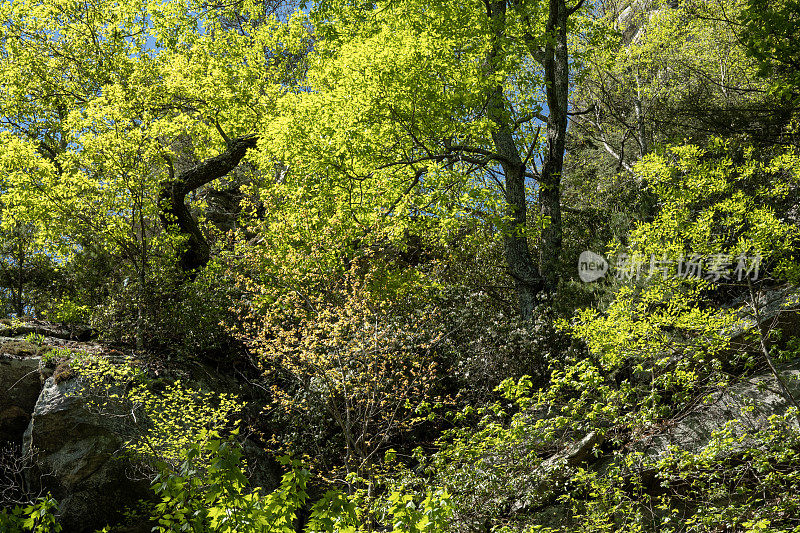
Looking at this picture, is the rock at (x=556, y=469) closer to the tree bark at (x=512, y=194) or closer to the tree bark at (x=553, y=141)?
the tree bark at (x=512, y=194)

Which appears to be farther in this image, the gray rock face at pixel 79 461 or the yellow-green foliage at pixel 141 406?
the yellow-green foliage at pixel 141 406

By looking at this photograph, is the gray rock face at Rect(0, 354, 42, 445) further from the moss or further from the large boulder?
the moss

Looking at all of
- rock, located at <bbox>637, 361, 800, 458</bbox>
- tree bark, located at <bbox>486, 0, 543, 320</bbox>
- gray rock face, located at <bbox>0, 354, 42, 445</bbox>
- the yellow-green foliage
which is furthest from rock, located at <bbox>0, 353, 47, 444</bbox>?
rock, located at <bbox>637, 361, 800, 458</bbox>

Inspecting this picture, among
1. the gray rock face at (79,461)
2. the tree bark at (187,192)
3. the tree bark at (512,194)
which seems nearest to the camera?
the gray rock face at (79,461)

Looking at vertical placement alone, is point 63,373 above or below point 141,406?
above

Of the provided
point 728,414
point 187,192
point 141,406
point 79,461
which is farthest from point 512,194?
point 79,461

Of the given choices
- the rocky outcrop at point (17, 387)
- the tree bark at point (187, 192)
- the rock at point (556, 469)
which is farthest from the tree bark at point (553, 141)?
the rocky outcrop at point (17, 387)

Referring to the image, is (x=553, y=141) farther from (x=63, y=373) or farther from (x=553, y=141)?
(x=63, y=373)

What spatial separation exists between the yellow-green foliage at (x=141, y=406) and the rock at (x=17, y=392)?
79 centimetres

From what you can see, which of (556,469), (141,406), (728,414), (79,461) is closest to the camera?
(556,469)

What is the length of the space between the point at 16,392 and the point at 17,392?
13mm

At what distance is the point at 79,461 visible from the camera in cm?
804

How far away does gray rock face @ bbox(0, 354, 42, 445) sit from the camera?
8.47 meters

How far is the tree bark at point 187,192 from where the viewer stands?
1358 cm
